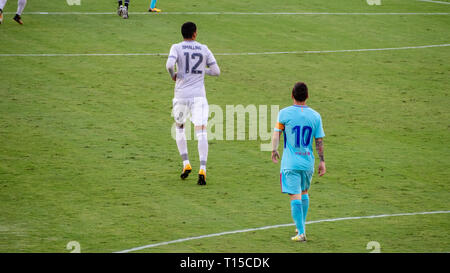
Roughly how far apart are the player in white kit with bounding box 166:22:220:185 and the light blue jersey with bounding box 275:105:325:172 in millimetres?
3090

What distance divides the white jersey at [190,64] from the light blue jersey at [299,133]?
125 inches

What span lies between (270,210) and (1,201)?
167 inches

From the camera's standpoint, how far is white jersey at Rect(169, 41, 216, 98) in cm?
1256

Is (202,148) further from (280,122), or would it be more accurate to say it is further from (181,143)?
(280,122)

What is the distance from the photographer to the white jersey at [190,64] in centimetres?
1256

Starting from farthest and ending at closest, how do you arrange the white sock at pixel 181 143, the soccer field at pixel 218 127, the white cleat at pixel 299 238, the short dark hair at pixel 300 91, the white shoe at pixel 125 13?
the white shoe at pixel 125 13
the white sock at pixel 181 143
the soccer field at pixel 218 127
the white cleat at pixel 299 238
the short dark hair at pixel 300 91

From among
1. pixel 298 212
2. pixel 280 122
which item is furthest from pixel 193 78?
pixel 298 212

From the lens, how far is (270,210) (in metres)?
11.5

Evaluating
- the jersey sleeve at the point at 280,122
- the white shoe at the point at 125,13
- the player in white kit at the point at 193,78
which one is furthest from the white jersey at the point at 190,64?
the white shoe at the point at 125,13

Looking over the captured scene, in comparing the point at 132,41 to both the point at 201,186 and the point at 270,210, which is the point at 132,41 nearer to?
the point at 201,186

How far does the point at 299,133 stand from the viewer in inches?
382

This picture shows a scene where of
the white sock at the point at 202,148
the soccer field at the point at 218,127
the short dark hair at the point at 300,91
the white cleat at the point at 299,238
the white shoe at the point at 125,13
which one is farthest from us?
the white shoe at the point at 125,13

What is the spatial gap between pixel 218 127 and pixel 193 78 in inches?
162

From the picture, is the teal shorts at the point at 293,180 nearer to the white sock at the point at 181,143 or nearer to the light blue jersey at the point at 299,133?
the light blue jersey at the point at 299,133
